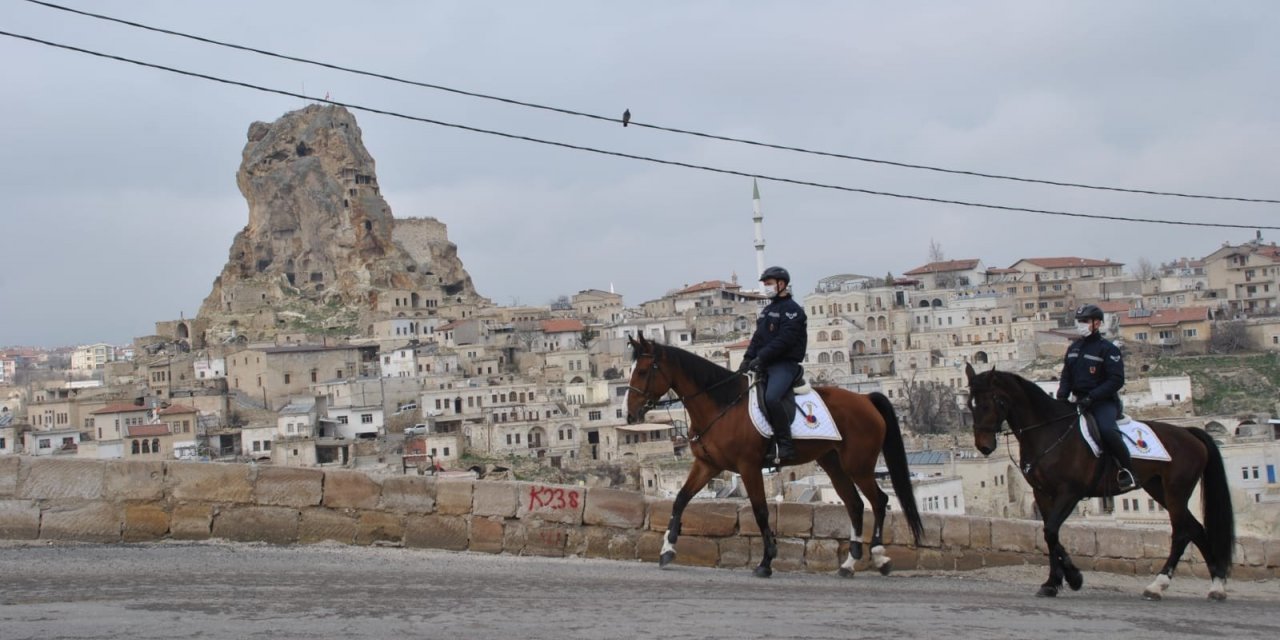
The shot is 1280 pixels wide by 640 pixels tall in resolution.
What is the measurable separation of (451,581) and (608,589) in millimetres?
985

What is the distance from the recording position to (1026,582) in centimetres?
1015

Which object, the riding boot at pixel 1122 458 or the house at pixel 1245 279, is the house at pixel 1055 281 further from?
the riding boot at pixel 1122 458

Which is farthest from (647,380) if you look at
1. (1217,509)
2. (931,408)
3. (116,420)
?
(116,420)

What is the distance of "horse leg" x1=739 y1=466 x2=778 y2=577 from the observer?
9.07 m

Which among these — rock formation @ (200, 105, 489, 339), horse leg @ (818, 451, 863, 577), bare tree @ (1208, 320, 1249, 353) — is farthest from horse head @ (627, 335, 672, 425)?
rock formation @ (200, 105, 489, 339)

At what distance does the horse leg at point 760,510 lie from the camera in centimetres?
907

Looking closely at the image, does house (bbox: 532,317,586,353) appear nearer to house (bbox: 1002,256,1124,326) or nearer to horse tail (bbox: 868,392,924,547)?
house (bbox: 1002,256,1124,326)

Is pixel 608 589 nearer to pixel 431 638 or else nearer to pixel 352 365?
pixel 431 638

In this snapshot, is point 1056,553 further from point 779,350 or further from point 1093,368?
point 779,350

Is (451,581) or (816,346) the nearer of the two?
(451,581)

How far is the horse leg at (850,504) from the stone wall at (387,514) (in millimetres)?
599

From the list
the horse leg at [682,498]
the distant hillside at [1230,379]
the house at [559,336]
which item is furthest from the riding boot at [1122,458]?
the house at [559,336]

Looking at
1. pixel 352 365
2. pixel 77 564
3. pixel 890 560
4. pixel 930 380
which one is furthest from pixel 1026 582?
pixel 352 365

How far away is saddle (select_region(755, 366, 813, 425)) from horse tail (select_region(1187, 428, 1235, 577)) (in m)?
2.93
